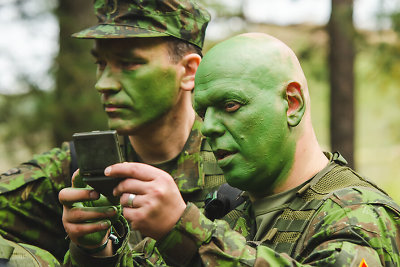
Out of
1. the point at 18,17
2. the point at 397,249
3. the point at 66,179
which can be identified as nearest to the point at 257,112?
the point at 397,249

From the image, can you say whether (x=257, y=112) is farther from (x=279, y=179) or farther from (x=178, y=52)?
(x=178, y=52)

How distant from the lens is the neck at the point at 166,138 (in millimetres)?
4602

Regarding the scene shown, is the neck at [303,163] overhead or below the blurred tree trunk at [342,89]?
overhead

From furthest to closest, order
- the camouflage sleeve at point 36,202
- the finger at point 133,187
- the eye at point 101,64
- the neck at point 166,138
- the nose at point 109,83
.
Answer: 1. the neck at point 166,138
2. the camouflage sleeve at point 36,202
3. the eye at point 101,64
4. the nose at point 109,83
5. the finger at point 133,187

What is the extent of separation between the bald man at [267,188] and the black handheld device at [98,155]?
0.10 m

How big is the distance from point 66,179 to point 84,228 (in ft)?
5.51

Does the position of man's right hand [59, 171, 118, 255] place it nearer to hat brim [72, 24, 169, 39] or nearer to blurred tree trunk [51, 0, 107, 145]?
hat brim [72, 24, 169, 39]

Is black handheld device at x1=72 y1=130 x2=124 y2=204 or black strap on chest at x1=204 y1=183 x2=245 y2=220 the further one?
black strap on chest at x1=204 y1=183 x2=245 y2=220

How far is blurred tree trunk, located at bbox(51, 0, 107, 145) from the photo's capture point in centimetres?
1030

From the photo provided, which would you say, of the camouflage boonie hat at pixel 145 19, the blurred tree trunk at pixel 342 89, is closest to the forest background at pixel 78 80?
the blurred tree trunk at pixel 342 89

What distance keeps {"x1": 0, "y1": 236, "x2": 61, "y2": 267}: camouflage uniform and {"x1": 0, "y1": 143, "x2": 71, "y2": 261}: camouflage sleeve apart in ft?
3.45

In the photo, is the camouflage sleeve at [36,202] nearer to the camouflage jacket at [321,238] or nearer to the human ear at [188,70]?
the human ear at [188,70]

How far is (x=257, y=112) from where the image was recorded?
2.86m

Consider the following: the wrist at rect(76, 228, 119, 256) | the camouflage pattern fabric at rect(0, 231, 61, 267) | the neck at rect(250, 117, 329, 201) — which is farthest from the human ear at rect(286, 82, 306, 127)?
the camouflage pattern fabric at rect(0, 231, 61, 267)
